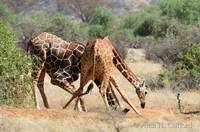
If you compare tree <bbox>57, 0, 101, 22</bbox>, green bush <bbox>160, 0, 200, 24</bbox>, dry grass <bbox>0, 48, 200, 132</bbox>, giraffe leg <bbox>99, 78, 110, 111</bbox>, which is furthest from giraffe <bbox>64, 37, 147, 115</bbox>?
tree <bbox>57, 0, 101, 22</bbox>

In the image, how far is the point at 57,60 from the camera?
16281 millimetres

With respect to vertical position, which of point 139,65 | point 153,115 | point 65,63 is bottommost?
point 139,65

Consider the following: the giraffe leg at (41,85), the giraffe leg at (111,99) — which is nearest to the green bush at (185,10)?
the giraffe leg at (41,85)

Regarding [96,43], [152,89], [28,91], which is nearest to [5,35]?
[28,91]

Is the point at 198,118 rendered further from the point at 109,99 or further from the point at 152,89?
the point at 152,89

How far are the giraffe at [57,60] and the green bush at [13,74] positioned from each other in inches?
14.6

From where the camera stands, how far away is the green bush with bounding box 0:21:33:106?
50.6 ft

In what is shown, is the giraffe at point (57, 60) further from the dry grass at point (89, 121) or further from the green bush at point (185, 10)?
the green bush at point (185, 10)

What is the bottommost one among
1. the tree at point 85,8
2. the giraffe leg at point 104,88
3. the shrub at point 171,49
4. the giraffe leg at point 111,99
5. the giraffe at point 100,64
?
the tree at point 85,8

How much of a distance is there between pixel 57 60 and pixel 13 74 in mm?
1407

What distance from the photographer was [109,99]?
50.2 feet

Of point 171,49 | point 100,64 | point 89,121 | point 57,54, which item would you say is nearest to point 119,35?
point 171,49

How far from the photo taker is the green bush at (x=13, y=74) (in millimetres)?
15414

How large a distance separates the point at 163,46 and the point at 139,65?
159 cm
